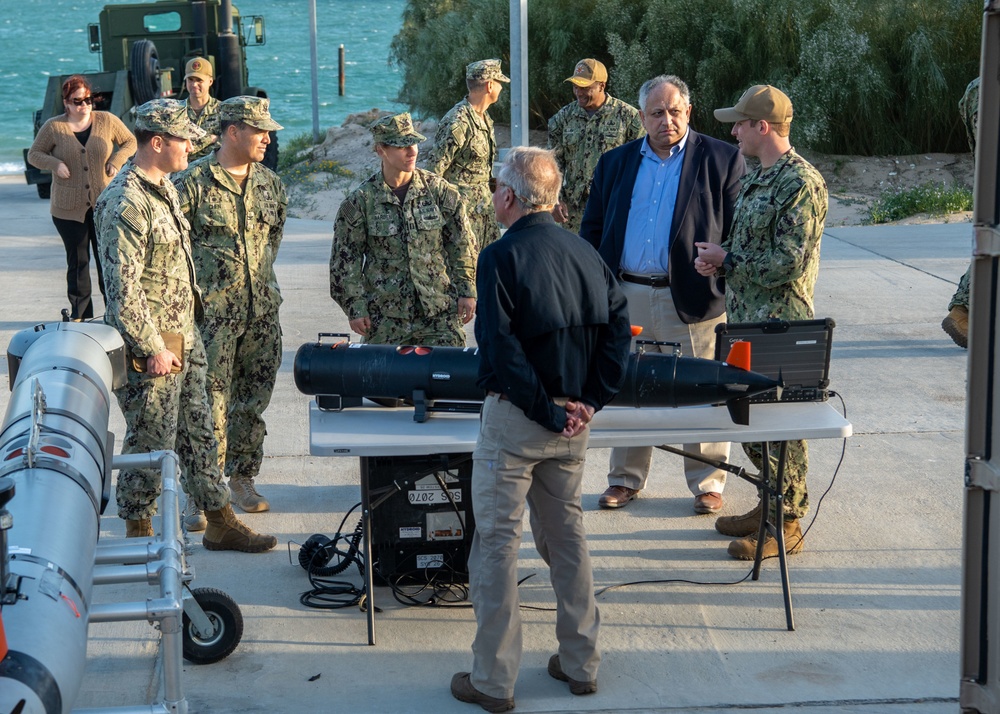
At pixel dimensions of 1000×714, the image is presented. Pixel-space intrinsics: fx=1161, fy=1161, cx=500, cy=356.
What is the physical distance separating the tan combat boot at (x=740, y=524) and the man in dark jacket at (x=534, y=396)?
59.8 inches

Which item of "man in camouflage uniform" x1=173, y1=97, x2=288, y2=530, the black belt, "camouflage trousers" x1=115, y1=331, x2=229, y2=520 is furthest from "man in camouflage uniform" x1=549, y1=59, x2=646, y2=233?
"camouflage trousers" x1=115, y1=331, x2=229, y2=520

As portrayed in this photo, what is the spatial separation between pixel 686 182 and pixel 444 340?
141cm

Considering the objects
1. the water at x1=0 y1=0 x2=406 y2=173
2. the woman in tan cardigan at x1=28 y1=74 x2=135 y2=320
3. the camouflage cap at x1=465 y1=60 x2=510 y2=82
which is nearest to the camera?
the camouflage cap at x1=465 y1=60 x2=510 y2=82

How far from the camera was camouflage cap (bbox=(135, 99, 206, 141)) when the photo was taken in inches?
182

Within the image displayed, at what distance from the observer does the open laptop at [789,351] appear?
14.6 ft

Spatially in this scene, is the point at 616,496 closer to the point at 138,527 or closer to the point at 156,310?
the point at 138,527

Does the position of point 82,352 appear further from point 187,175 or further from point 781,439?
point 781,439

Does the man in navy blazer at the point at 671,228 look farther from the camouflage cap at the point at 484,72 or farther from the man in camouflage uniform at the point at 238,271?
the camouflage cap at the point at 484,72

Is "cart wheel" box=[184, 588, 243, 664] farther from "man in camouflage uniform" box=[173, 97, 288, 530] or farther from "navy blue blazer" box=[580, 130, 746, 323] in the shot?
"navy blue blazer" box=[580, 130, 746, 323]

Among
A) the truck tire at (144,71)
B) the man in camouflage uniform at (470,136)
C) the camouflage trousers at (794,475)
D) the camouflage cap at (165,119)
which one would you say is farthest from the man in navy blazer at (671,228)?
the truck tire at (144,71)

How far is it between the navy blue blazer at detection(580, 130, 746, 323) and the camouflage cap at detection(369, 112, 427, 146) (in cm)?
97

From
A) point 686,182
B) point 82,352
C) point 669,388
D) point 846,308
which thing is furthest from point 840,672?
point 846,308

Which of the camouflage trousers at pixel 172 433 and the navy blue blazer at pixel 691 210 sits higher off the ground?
the navy blue blazer at pixel 691 210

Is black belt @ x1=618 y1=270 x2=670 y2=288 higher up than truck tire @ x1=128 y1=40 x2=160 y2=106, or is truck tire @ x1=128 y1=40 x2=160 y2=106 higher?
truck tire @ x1=128 y1=40 x2=160 y2=106
